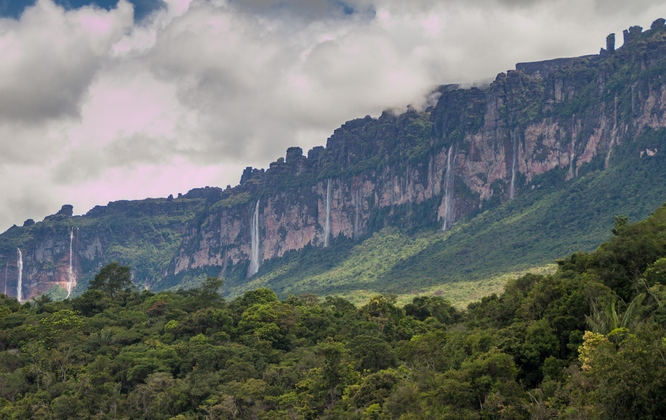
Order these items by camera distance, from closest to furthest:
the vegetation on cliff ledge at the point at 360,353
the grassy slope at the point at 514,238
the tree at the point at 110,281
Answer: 1. the vegetation on cliff ledge at the point at 360,353
2. the tree at the point at 110,281
3. the grassy slope at the point at 514,238

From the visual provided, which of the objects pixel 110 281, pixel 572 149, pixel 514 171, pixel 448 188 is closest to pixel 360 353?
pixel 110 281

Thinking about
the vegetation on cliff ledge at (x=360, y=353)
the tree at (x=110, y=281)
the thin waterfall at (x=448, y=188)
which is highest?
the thin waterfall at (x=448, y=188)

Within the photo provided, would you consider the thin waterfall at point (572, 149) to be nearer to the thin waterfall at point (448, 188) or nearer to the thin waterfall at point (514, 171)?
the thin waterfall at point (514, 171)

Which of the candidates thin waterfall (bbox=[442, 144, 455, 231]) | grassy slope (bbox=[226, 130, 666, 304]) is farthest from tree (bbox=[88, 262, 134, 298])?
thin waterfall (bbox=[442, 144, 455, 231])

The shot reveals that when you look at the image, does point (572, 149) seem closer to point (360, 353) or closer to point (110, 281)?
point (110, 281)

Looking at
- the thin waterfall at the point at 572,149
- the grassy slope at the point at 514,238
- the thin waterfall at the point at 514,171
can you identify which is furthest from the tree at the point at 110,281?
the thin waterfall at the point at 514,171

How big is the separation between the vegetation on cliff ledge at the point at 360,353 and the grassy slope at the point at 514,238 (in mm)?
45177

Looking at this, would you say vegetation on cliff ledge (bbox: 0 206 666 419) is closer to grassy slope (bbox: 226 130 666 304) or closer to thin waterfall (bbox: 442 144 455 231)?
grassy slope (bbox: 226 130 666 304)

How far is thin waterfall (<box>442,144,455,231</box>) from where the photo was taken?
184 m

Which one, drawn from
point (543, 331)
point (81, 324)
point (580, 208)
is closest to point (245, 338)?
point (81, 324)

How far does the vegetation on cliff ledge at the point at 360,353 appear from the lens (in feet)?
111

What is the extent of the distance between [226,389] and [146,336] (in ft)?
48.2

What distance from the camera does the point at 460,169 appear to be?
18675cm

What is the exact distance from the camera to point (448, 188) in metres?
188
